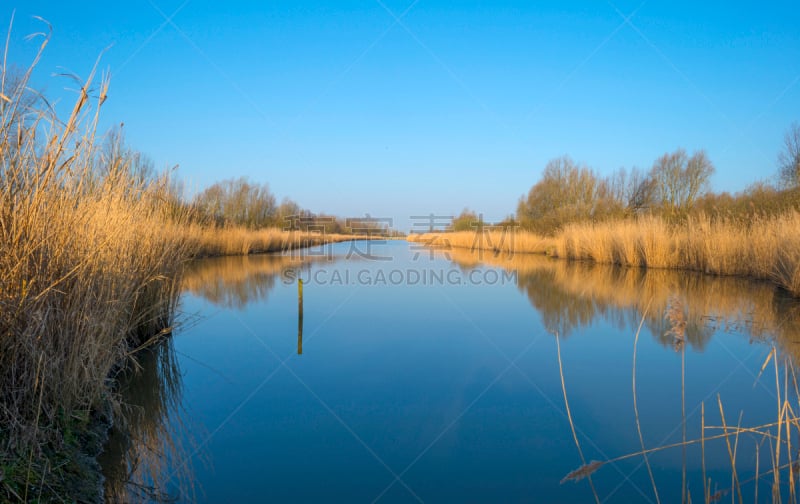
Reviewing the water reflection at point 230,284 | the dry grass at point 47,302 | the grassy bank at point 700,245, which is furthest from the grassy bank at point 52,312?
the grassy bank at point 700,245

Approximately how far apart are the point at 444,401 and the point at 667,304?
218 cm

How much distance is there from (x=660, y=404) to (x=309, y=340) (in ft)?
10.0

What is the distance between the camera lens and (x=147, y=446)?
2.22 m

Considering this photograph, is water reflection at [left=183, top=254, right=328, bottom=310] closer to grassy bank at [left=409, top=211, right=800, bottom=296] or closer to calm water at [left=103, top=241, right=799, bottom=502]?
calm water at [left=103, top=241, right=799, bottom=502]

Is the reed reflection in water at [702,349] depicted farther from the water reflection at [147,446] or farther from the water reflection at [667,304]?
the water reflection at [147,446]

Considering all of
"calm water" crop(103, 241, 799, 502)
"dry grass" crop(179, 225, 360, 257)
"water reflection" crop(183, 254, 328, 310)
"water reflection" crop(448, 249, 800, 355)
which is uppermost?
"dry grass" crop(179, 225, 360, 257)

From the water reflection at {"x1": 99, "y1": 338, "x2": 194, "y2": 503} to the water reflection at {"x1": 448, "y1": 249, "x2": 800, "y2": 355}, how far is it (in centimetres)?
246

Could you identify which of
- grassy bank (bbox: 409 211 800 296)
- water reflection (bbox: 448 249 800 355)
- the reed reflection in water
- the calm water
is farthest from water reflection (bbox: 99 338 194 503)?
grassy bank (bbox: 409 211 800 296)

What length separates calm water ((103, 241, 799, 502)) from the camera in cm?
200

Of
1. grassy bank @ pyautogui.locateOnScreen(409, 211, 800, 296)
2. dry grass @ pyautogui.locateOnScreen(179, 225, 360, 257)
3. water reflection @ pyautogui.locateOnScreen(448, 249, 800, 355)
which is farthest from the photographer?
dry grass @ pyautogui.locateOnScreen(179, 225, 360, 257)

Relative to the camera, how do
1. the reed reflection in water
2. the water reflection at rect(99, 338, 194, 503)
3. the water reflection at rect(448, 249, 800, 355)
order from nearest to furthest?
the reed reflection in water, the water reflection at rect(99, 338, 194, 503), the water reflection at rect(448, 249, 800, 355)

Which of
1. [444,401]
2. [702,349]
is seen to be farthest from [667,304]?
[444,401]

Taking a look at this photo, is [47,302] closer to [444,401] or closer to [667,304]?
[444,401]

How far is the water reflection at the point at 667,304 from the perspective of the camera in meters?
4.64
